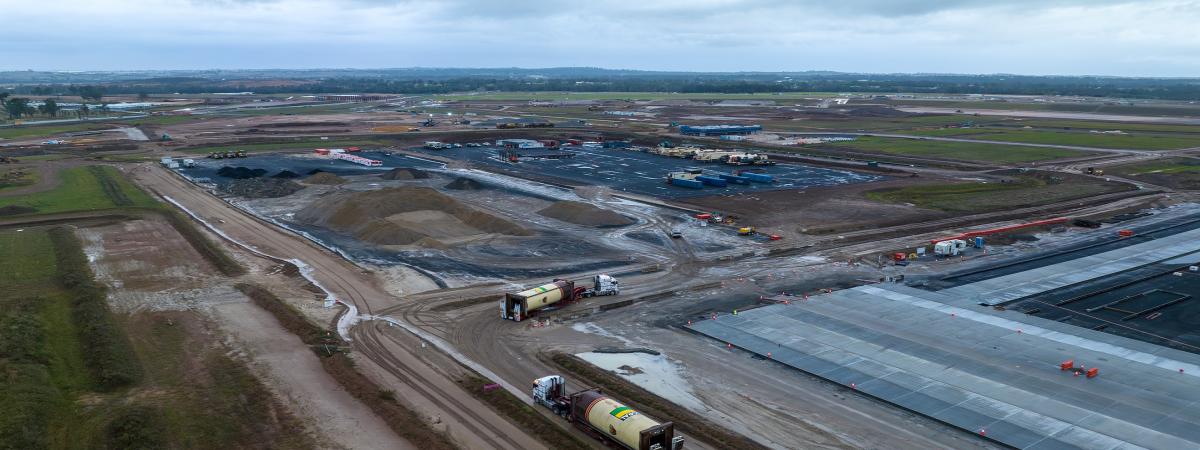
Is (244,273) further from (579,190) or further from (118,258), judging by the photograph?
(579,190)

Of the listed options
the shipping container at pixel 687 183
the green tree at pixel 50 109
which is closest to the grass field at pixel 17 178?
the shipping container at pixel 687 183

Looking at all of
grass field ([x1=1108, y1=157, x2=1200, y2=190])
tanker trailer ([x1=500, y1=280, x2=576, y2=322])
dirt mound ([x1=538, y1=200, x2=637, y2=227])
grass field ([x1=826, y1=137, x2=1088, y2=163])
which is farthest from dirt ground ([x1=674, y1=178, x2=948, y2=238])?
grass field ([x1=826, y1=137, x2=1088, y2=163])

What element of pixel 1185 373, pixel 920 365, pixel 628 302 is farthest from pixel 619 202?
pixel 1185 373

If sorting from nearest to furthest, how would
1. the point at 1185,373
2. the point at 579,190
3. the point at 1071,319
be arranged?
the point at 1185,373
the point at 1071,319
the point at 579,190

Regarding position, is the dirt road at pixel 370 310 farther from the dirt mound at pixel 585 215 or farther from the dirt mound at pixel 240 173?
the dirt mound at pixel 585 215

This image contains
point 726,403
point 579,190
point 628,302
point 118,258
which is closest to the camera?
point 726,403
